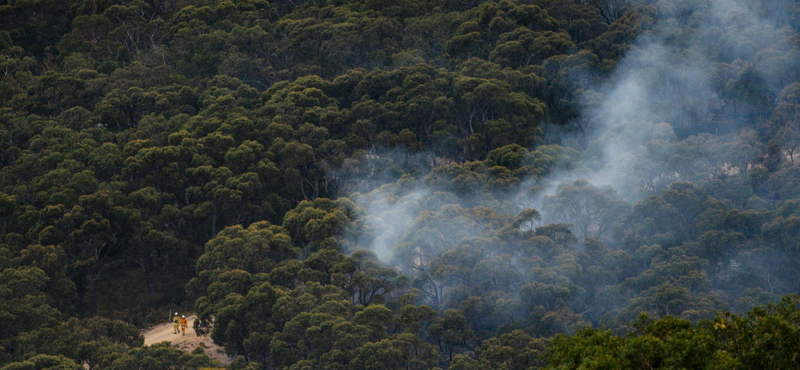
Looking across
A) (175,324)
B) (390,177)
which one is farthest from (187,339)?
(390,177)

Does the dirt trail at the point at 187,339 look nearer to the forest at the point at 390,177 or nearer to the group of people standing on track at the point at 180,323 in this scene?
the group of people standing on track at the point at 180,323

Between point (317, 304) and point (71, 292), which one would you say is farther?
point (71, 292)

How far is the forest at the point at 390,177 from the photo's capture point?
143ft

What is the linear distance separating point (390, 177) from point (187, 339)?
1502 centimetres

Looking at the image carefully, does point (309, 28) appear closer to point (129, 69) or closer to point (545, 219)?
point (129, 69)

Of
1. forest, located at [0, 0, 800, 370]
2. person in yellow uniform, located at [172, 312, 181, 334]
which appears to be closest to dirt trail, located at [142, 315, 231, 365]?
person in yellow uniform, located at [172, 312, 181, 334]

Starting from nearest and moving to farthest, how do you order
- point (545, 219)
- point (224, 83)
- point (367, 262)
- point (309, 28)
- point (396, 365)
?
point (396, 365) < point (367, 262) < point (545, 219) < point (224, 83) < point (309, 28)

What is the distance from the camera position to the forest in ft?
143

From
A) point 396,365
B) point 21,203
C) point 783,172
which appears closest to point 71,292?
point 21,203

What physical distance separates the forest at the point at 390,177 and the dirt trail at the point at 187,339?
4.21 feet

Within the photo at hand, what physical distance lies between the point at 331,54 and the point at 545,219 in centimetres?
2430

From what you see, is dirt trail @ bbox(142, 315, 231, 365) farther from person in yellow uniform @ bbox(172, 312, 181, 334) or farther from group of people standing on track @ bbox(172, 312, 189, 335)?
group of people standing on track @ bbox(172, 312, 189, 335)

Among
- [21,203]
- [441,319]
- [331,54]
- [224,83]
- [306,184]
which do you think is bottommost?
[441,319]

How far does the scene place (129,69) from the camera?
68.1 meters
